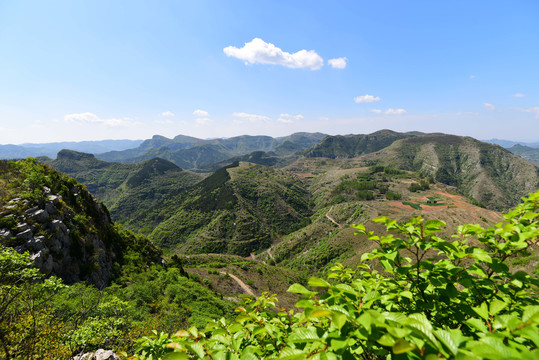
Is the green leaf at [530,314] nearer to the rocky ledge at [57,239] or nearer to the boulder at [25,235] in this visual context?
the rocky ledge at [57,239]

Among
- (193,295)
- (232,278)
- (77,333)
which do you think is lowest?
(232,278)

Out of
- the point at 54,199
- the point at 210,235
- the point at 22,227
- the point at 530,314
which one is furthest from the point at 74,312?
the point at 210,235

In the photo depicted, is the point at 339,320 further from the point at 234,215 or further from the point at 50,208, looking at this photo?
the point at 234,215

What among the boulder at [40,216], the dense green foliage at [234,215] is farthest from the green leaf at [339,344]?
the dense green foliage at [234,215]

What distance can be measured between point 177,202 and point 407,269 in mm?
211147

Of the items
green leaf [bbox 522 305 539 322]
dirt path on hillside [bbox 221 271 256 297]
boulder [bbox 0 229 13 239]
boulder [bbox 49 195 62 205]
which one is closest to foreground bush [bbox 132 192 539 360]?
green leaf [bbox 522 305 539 322]

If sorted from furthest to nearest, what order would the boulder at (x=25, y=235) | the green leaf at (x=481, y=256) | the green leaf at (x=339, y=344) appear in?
the boulder at (x=25, y=235)
the green leaf at (x=481, y=256)
the green leaf at (x=339, y=344)

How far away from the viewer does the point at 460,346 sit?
64.9 inches

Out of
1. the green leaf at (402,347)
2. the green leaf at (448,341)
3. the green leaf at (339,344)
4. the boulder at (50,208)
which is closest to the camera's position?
the green leaf at (402,347)

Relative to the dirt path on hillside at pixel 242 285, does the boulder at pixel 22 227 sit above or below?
above

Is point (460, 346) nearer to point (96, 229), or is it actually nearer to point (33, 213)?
point (33, 213)

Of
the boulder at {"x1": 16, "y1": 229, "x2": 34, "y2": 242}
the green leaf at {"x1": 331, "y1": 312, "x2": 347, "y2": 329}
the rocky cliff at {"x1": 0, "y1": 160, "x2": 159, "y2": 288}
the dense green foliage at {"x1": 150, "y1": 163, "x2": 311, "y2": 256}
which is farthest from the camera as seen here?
the dense green foliage at {"x1": 150, "y1": 163, "x2": 311, "y2": 256}

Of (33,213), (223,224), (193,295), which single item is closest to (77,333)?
(193,295)

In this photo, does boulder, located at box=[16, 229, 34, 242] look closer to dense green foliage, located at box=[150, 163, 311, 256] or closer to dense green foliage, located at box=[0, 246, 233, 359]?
dense green foliage, located at box=[0, 246, 233, 359]
